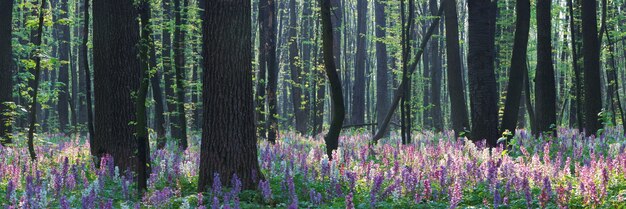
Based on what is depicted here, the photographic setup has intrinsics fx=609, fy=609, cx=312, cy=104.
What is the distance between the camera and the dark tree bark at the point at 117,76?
1036cm

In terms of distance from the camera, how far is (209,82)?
7992 millimetres

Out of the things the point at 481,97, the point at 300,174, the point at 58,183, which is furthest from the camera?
the point at 481,97

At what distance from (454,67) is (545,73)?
11.0ft

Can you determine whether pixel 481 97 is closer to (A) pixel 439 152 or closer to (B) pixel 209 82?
(A) pixel 439 152

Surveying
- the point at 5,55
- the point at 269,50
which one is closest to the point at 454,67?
the point at 269,50

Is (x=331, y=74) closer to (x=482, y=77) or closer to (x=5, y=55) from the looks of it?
(x=482, y=77)

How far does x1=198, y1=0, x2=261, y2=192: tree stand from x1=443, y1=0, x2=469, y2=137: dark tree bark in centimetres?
1034

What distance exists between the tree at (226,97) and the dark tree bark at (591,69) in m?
10.9

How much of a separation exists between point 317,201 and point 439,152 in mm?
5063

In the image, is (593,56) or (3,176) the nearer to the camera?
(3,176)

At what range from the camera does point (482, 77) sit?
41.5 feet

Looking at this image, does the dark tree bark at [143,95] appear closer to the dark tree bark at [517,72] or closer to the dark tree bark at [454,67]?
the dark tree bark at [517,72]

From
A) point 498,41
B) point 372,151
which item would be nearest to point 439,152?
point 372,151

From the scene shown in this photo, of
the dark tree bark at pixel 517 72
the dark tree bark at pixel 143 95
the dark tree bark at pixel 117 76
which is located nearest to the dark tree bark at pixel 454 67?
the dark tree bark at pixel 517 72
